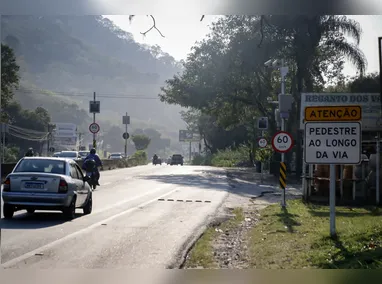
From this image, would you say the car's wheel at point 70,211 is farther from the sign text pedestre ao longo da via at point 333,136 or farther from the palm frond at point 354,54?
the palm frond at point 354,54

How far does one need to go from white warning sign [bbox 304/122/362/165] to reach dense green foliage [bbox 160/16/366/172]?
1.04 meters

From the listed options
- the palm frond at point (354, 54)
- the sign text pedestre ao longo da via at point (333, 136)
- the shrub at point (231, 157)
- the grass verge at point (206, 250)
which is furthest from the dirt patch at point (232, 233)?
the shrub at point (231, 157)

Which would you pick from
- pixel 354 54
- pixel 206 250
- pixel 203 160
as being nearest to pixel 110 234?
pixel 206 250

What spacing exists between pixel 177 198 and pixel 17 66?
12.9 m

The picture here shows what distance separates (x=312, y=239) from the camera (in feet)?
40.1

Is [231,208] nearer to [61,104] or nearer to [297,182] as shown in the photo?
[297,182]

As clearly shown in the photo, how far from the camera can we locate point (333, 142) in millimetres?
11711

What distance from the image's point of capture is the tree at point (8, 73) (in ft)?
34.2

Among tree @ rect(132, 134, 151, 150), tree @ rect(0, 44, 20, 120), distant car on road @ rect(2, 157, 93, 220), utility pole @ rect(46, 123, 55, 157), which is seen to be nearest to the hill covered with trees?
tree @ rect(0, 44, 20, 120)

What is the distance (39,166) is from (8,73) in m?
4.33

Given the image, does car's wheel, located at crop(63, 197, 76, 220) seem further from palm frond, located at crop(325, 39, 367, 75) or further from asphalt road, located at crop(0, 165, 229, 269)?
palm frond, located at crop(325, 39, 367, 75)

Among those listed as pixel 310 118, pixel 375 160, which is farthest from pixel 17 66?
pixel 375 160

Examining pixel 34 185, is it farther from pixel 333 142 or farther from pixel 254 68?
pixel 254 68

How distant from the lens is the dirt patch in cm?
1102
